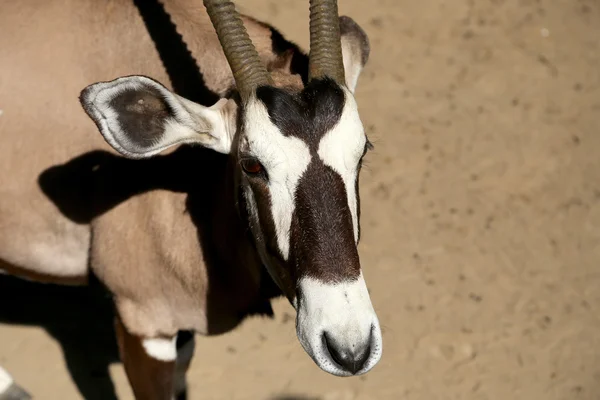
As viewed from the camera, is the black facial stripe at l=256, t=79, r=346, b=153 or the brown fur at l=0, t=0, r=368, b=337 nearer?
the black facial stripe at l=256, t=79, r=346, b=153

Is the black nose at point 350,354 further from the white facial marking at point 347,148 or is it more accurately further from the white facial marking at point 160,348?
the white facial marking at point 160,348

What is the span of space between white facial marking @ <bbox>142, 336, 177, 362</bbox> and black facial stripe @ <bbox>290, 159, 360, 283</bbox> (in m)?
1.40

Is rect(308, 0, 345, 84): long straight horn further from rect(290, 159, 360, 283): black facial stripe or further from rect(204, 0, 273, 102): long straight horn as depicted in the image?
rect(290, 159, 360, 283): black facial stripe

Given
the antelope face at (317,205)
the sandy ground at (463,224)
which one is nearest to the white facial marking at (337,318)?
the antelope face at (317,205)

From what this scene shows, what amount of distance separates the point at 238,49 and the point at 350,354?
1.20 metres

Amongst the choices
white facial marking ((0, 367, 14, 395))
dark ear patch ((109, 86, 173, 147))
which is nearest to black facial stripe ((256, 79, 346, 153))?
dark ear patch ((109, 86, 173, 147))

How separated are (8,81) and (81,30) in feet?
1.28

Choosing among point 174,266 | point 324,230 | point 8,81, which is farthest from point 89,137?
point 324,230

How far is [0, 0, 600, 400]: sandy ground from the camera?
5477 millimetres

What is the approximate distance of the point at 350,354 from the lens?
3117 millimetres

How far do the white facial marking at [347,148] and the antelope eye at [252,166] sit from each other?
0.77 ft

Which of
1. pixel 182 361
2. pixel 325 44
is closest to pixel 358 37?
pixel 325 44

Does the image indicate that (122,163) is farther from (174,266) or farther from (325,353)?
(325,353)

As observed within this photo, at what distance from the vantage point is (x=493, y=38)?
729cm
